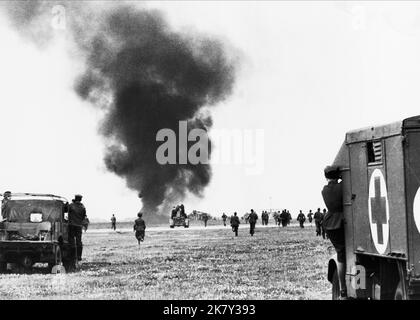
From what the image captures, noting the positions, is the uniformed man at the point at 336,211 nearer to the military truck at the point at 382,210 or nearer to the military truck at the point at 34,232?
the military truck at the point at 382,210

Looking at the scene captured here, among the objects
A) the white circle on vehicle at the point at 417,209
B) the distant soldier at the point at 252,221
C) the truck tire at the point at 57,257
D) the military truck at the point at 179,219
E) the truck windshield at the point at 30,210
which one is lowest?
the truck tire at the point at 57,257

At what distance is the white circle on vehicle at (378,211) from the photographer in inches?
371

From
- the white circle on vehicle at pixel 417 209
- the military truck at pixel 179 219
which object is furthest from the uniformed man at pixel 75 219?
the military truck at pixel 179 219

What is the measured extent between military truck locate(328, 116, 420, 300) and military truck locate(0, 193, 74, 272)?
32.4ft

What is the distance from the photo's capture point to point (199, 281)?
16.8 m

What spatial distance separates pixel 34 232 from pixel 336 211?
1131cm

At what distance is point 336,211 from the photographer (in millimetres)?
11117

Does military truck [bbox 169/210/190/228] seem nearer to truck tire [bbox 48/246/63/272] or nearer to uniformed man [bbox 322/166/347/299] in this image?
truck tire [bbox 48/246/63/272]

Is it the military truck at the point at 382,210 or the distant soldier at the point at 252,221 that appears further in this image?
the distant soldier at the point at 252,221

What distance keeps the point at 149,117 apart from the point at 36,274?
92.3 metres

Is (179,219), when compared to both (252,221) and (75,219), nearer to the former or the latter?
(252,221)

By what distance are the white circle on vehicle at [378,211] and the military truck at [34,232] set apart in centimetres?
1136

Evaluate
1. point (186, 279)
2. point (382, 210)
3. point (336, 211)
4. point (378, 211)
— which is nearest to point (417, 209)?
point (382, 210)

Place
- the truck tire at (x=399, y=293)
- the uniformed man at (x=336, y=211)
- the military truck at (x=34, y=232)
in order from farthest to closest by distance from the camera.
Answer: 1. the military truck at (x=34, y=232)
2. the uniformed man at (x=336, y=211)
3. the truck tire at (x=399, y=293)
